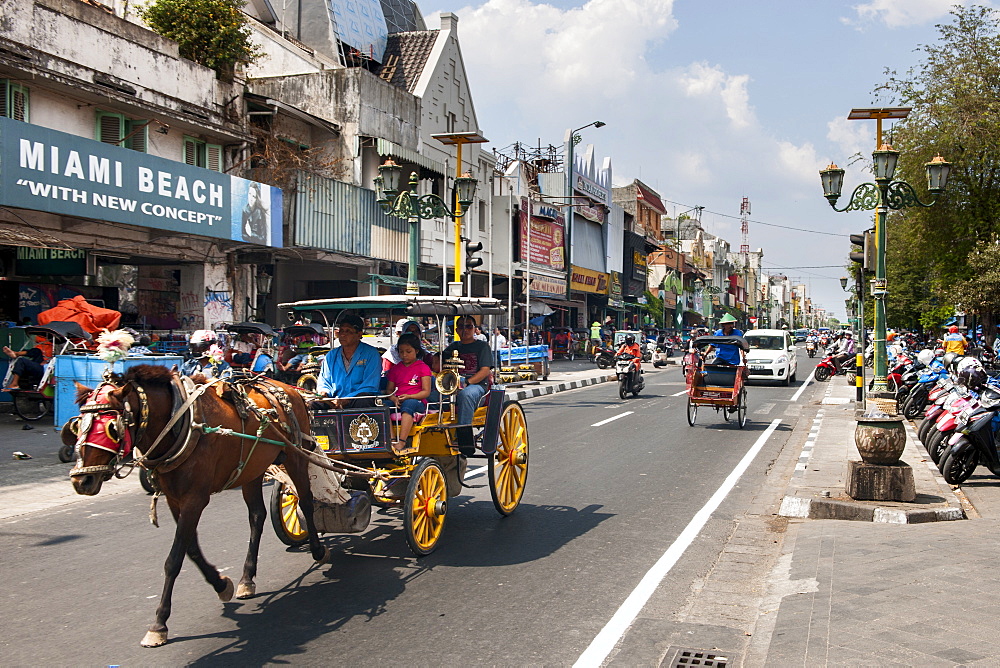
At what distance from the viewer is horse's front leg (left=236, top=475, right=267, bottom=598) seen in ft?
18.6

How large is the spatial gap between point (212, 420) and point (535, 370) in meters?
23.5

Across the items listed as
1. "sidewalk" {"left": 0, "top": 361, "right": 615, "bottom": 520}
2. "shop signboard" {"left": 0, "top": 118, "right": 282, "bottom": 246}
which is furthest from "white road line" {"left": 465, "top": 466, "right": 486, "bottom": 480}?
"shop signboard" {"left": 0, "top": 118, "right": 282, "bottom": 246}

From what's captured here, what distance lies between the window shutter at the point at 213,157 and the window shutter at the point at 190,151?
295 mm

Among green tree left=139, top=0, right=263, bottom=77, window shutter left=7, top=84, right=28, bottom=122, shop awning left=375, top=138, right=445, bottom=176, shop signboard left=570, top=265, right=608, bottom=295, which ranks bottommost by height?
shop signboard left=570, top=265, right=608, bottom=295

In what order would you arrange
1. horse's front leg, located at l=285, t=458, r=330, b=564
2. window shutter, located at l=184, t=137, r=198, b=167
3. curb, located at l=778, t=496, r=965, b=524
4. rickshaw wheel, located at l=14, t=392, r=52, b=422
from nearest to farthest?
horse's front leg, located at l=285, t=458, r=330, b=564 → curb, located at l=778, t=496, r=965, b=524 → rickshaw wheel, located at l=14, t=392, r=52, b=422 → window shutter, located at l=184, t=137, r=198, b=167

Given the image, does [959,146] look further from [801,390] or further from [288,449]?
[288,449]

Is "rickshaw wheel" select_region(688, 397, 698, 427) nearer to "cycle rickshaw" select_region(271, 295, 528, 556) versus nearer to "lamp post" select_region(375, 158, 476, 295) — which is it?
"lamp post" select_region(375, 158, 476, 295)

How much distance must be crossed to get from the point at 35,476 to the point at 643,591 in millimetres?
8123

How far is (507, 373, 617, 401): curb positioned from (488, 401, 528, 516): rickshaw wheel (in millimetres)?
12893

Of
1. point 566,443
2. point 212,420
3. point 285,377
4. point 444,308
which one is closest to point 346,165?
point 285,377

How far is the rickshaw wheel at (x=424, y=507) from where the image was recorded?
6.25m

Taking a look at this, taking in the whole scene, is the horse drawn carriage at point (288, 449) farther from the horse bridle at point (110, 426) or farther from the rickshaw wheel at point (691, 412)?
the rickshaw wheel at point (691, 412)

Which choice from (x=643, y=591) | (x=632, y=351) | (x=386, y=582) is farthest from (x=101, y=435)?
(x=632, y=351)

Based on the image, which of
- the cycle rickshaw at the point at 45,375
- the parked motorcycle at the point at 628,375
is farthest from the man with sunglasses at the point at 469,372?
the parked motorcycle at the point at 628,375
